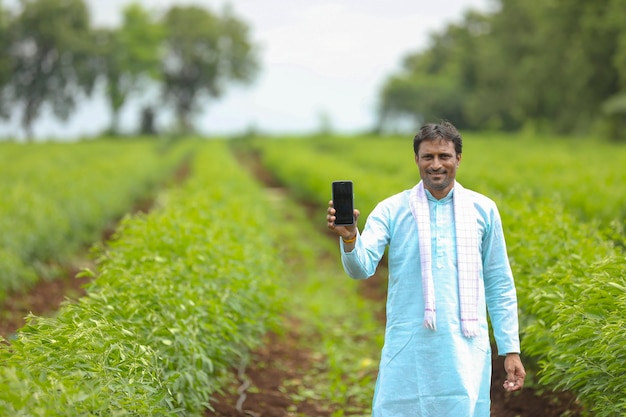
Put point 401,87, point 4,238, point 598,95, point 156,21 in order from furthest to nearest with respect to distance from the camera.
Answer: point 401,87, point 156,21, point 598,95, point 4,238

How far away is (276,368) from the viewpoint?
24.3 ft

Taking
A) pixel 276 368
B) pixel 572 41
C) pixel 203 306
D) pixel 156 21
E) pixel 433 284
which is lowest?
pixel 276 368

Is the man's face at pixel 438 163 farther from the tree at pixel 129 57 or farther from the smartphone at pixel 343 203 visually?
the tree at pixel 129 57

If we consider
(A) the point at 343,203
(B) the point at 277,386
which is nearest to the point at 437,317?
(A) the point at 343,203

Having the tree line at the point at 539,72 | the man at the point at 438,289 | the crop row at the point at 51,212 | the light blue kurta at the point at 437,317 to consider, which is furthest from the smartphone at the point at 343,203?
the tree line at the point at 539,72

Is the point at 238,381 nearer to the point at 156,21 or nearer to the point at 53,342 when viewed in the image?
the point at 53,342

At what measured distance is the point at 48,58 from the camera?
59.7 metres

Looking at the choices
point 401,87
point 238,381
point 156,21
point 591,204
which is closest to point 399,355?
point 238,381

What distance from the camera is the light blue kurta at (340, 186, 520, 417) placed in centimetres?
350

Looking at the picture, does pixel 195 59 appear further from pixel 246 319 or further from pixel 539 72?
pixel 246 319

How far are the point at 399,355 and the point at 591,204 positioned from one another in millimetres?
7575

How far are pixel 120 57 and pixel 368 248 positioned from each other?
65011 millimetres

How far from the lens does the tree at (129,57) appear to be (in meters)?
63.4

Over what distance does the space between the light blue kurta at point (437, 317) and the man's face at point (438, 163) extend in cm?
10
